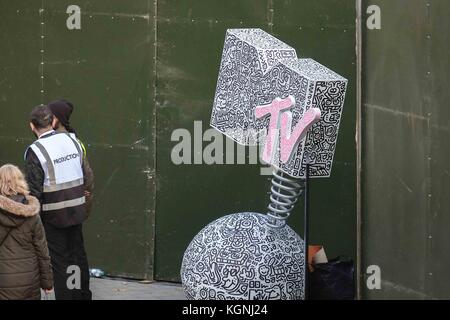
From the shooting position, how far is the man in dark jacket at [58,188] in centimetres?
791

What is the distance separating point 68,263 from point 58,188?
582 millimetres

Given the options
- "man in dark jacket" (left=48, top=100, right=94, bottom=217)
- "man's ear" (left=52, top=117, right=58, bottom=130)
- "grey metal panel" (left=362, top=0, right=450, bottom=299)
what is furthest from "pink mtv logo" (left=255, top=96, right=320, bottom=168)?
"man's ear" (left=52, top=117, right=58, bottom=130)

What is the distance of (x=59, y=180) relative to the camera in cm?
796

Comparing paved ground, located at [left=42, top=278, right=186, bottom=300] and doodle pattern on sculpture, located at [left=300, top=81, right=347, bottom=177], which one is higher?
doodle pattern on sculpture, located at [left=300, top=81, right=347, bottom=177]

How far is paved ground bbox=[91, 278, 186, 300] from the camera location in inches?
354

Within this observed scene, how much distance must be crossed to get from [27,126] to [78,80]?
2.21ft

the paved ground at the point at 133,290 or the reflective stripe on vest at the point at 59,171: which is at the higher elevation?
the reflective stripe on vest at the point at 59,171

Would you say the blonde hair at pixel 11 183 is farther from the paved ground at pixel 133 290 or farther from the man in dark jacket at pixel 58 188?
the paved ground at pixel 133 290

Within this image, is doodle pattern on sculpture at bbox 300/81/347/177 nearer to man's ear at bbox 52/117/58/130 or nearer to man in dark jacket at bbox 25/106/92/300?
man in dark jacket at bbox 25/106/92/300

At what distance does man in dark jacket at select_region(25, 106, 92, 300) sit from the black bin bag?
1820 mm

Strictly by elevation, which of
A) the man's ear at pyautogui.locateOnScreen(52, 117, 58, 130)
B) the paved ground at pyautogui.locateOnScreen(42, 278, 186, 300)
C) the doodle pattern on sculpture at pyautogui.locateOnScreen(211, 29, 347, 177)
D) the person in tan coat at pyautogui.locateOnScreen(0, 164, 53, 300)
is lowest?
the paved ground at pyautogui.locateOnScreen(42, 278, 186, 300)

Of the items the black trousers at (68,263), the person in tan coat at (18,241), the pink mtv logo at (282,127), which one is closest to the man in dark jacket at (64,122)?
the black trousers at (68,263)

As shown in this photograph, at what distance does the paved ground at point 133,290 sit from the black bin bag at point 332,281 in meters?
1.54
